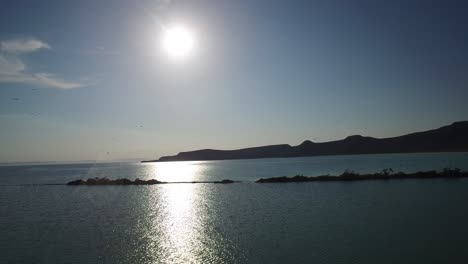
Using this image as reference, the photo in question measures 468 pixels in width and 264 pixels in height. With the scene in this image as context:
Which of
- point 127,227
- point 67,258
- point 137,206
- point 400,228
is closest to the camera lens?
point 67,258

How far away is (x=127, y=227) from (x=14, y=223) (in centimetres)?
1507

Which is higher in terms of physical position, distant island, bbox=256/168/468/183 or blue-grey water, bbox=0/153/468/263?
distant island, bbox=256/168/468/183

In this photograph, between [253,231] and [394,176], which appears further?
[394,176]

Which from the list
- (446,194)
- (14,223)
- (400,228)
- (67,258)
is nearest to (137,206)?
(14,223)

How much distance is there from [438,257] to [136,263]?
18422 mm

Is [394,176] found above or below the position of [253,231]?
above

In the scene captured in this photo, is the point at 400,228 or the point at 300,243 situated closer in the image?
the point at 300,243

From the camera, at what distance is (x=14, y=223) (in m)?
35.2

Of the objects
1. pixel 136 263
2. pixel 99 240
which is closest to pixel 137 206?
pixel 99 240

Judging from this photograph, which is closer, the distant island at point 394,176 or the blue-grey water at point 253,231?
the blue-grey water at point 253,231

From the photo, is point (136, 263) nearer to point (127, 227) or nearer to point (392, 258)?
point (127, 227)

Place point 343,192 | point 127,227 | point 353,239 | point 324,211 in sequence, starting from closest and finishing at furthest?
point 353,239 < point 127,227 < point 324,211 < point 343,192

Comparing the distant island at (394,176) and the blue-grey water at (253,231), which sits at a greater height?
the distant island at (394,176)

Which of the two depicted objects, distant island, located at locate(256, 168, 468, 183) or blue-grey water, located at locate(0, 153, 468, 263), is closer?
blue-grey water, located at locate(0, 153, 468, 263)
